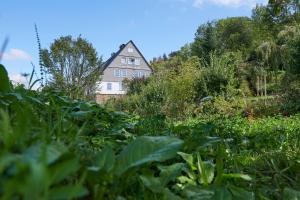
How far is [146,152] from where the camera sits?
0.77 meters

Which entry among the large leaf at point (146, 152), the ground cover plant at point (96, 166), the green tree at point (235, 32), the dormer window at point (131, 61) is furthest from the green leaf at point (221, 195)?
the dormer window at point (131, 61)

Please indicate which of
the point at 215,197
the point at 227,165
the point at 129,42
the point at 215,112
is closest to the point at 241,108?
the point at 215,112

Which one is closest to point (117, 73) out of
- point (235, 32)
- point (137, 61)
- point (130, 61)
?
point (130, 61)

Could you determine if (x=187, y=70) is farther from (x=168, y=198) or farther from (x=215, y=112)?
(x=168, y=198)

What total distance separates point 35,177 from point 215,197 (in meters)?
0.68

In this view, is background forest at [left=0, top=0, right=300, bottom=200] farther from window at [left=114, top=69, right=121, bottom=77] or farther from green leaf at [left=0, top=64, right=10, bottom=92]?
window at [left=114, top=69, right=121, bottom=77]

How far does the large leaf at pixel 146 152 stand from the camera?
727 millimetres

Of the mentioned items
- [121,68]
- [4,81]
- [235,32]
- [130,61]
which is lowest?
[4,81]

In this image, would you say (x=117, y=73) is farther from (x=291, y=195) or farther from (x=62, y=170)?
(x=62, y=170)

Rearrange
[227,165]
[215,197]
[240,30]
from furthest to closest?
[240,30] → [227,165] → [215,197]

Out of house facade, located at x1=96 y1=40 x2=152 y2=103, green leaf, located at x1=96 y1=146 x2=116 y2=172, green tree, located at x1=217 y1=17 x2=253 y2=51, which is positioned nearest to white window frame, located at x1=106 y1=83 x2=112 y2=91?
house facade, located at x1=96 y1=40 x2=152 y2=103

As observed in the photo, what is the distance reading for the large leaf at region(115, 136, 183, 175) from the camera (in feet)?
2.39

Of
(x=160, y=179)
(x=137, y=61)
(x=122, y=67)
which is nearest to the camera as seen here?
(x=160, y=179)

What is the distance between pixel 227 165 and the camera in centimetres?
175
